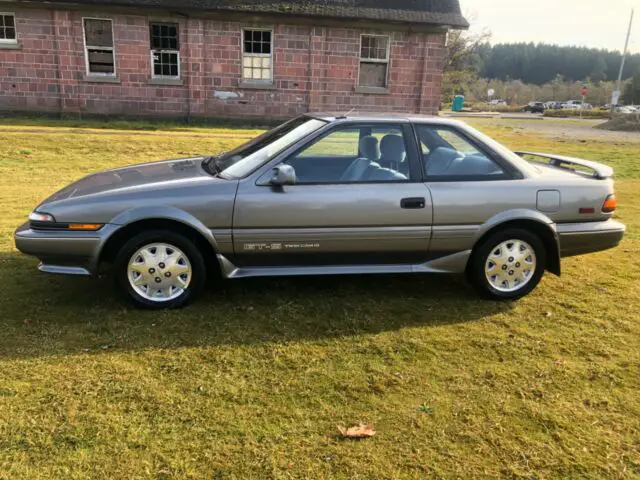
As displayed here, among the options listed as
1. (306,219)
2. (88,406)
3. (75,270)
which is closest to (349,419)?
(88,406)

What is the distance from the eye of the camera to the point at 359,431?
295cm

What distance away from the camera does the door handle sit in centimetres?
446

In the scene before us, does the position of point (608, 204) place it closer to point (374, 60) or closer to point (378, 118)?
point (378, 118)

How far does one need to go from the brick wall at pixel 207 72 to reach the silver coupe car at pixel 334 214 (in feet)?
41.6

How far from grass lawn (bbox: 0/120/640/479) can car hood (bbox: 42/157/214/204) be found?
2.97 feet

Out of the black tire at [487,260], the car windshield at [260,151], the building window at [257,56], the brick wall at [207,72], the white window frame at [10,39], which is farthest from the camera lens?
the building window at [257,56]

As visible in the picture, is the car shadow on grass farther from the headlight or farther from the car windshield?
the car windshield

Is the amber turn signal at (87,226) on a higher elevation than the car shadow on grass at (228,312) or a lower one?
higher

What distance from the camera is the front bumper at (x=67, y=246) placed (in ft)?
13.4

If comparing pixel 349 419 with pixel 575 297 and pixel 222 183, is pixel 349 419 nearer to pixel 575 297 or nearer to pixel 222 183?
pixel 222 183

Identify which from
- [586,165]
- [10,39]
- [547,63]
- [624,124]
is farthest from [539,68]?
[586,165]

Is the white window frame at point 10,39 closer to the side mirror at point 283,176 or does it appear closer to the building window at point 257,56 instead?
the building window at point 257,56

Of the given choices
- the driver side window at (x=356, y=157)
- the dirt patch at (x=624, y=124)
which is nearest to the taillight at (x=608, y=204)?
the driver side window at (x=356, y=157)

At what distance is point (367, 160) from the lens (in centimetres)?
480
